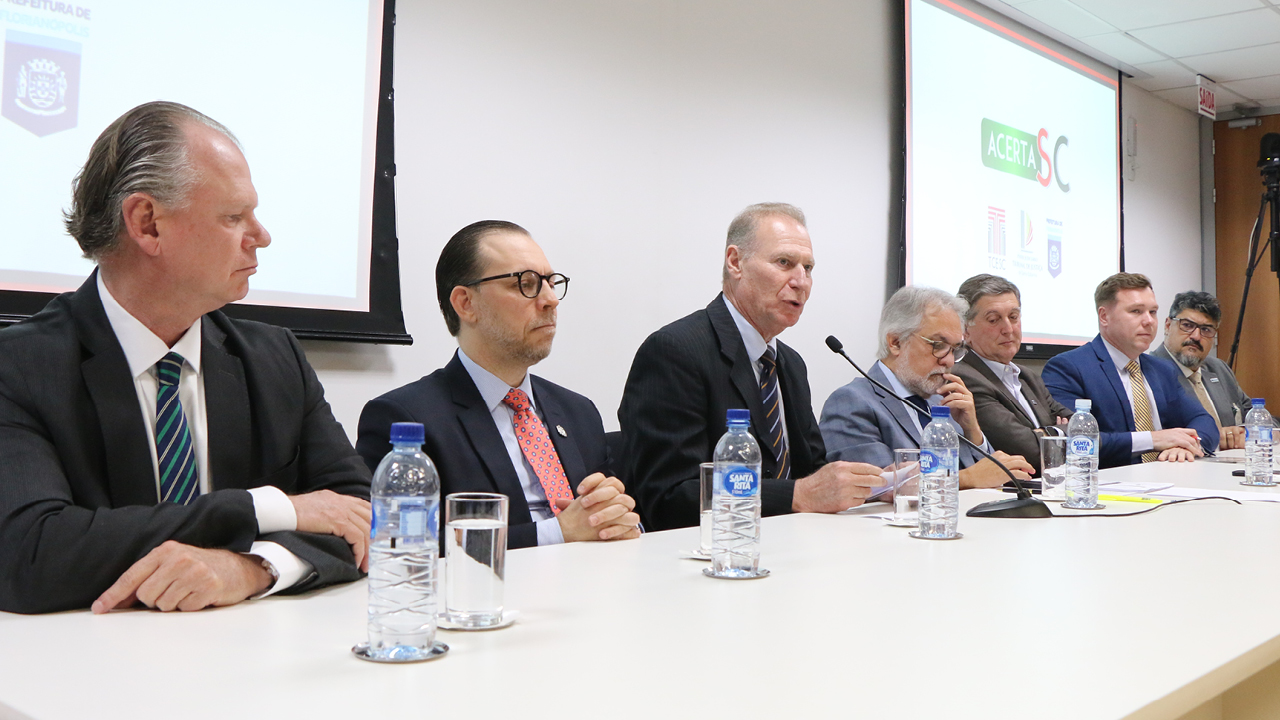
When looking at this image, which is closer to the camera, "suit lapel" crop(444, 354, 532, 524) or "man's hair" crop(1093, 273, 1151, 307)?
"suit lapel" crop(444, 354, 532, 524)

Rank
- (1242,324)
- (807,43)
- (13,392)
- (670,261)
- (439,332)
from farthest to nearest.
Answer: (1242,324) → (807,43) → (670,261) → (439,332) → (13,392)

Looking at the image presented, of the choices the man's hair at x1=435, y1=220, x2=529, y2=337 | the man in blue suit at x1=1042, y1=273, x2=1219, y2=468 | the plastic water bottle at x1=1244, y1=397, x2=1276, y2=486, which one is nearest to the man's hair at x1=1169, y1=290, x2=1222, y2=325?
the man in blue suit at x1=1042, y1=273, x2=1219, y2=468

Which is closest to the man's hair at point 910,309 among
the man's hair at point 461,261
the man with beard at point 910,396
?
the man with beard at point 910,396

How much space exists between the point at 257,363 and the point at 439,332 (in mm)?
1639

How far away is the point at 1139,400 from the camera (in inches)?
176

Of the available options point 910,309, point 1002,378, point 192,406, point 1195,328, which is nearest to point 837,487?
point 910,309

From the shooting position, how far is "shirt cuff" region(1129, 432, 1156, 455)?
3.91m

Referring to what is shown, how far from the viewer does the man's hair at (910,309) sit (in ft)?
10.1

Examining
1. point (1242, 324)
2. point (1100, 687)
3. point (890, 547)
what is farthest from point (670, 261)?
point (1242, 324)

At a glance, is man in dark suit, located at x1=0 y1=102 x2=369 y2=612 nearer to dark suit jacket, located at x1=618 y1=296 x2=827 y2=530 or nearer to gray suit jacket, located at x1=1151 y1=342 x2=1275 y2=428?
dark suit jacket, located at x1=618 y1=296 x2=827 y2=530

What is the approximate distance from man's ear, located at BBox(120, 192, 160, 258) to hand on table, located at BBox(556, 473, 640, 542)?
31.6 inches

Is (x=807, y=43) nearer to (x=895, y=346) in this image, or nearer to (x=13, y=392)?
(x=895, y=346)

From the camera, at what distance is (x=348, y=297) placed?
296cm

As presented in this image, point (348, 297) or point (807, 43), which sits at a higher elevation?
point (807, 43)
